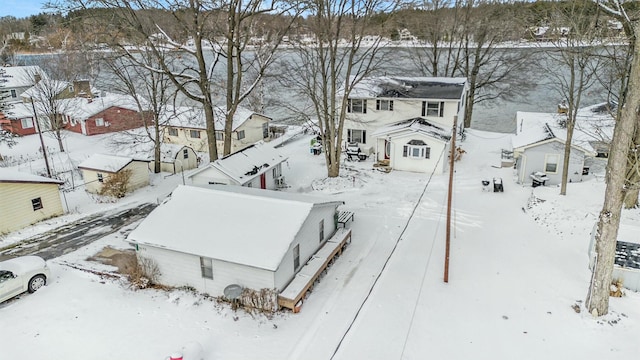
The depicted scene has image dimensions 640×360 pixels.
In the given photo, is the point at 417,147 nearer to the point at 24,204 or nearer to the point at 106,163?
the point at 106,163

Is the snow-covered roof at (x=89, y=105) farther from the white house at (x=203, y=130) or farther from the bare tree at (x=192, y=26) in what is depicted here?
the bare tree at (x=192, y=26)

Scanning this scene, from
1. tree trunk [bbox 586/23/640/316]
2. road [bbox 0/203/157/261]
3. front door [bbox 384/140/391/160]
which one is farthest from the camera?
front door [bbox 384/140/391/160]

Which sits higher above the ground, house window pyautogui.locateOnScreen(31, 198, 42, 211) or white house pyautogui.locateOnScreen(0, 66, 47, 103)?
white house pyautogui.locateOnScreen(0, 66, 47, 103)

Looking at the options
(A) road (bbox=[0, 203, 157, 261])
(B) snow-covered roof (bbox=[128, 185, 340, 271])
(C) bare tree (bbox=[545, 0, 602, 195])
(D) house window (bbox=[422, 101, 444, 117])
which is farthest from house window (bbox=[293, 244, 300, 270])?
(D) house window (bbox=[422, 101, 444, 117])

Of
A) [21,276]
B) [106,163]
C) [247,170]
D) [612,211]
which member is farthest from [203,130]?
[612,211]

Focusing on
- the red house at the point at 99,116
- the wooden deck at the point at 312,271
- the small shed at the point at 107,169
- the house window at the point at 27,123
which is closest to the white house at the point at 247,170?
the small shed at the point at 107,169

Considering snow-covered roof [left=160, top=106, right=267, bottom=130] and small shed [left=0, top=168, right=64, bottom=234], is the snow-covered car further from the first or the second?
snow-covered roof [left=160, top=106, right=267, bottom=130]

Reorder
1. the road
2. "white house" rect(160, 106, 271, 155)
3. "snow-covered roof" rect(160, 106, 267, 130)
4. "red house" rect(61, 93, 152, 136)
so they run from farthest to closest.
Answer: "red house" rect(61, 93, 152, 136)
"white house" rect(160, 106, 271, 155)
"snow-covered roof" rect(160, 106, 267, 130)
the road
